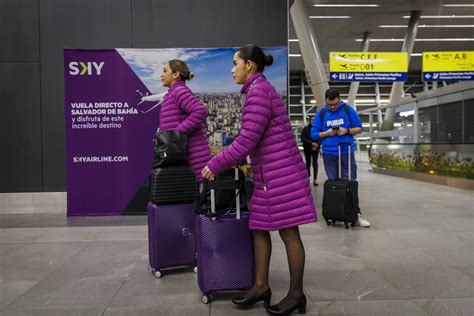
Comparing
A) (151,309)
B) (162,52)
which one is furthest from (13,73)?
(151,309)

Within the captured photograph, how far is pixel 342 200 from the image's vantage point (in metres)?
5.16

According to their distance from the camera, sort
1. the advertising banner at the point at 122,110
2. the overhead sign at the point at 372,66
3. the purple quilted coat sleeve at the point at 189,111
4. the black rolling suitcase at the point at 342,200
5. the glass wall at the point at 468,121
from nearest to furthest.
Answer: the purple quilted coat sleeve at the point at 189,111
the black rolling suitcase at the point at 342,200
the advertising banner at the point at 122,110
the glass wall at the point at 468,121
the overhead sign at the point at 372,66

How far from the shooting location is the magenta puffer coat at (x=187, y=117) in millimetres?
3543

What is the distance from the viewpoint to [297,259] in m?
2.63

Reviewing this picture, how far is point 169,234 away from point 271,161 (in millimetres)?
1269

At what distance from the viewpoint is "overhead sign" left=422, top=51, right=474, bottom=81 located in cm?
1539

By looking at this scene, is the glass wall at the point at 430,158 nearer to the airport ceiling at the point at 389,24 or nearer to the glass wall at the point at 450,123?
the glass wall at the point at 450,123

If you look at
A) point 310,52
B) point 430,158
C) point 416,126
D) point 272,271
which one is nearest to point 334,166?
point 272,271

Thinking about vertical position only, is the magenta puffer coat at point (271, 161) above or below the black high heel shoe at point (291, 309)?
above

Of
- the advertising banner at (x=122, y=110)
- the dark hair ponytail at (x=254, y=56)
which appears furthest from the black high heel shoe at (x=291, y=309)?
the advertising banner at (x=122, y=110)

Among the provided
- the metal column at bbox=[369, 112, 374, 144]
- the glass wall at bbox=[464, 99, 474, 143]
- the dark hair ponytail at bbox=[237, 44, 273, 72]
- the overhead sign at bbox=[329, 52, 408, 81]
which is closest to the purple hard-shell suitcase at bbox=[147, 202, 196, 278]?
the dark hair ponytail at bbox=[237, 44, 273, 72]

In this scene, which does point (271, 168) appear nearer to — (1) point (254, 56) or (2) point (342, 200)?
(1) point (254, 56)

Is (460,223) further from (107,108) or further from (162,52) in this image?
(107,108)

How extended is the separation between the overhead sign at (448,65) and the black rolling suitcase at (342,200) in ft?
39.6
